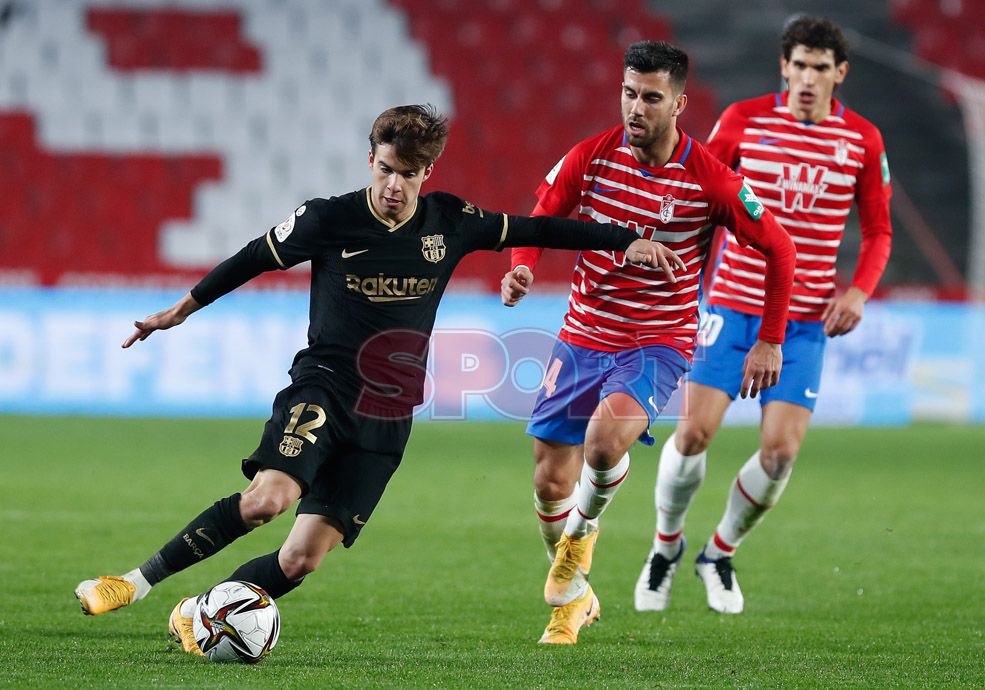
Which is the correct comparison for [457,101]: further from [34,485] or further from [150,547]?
[150,547]

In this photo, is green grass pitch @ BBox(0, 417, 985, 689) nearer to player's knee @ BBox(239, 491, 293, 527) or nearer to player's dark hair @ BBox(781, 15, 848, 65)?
player's knee @ BBox(239, 491, 293, 527)

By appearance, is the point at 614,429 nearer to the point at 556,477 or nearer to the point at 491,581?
the point at 556,477

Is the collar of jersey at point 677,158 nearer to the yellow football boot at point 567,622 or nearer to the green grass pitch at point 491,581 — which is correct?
the yellow football boot at point 567,622

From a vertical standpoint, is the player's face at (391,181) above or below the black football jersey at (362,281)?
above

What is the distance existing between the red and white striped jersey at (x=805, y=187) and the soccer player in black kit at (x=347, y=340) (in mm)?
1563

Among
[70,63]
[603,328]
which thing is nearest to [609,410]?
[603,328]

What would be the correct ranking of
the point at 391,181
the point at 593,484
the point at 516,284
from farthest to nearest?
the point at 593,484 < the point at 516,284 < the point at 391,181

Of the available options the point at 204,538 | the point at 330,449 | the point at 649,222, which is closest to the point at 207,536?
the point at 204,538

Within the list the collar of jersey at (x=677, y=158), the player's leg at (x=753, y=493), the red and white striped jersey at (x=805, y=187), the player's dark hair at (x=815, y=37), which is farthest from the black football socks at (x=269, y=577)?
the player's dark hair at (x=815, y=37)

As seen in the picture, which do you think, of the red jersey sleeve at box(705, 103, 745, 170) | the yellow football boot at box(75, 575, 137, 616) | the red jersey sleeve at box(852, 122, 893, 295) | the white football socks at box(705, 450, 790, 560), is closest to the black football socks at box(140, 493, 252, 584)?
the yellow football boot at box(75, 575, 137, 616)

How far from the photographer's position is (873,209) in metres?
6.50

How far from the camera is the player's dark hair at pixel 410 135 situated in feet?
15.3

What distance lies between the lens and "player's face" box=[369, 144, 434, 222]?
4723mm

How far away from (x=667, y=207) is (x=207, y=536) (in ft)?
6.98
